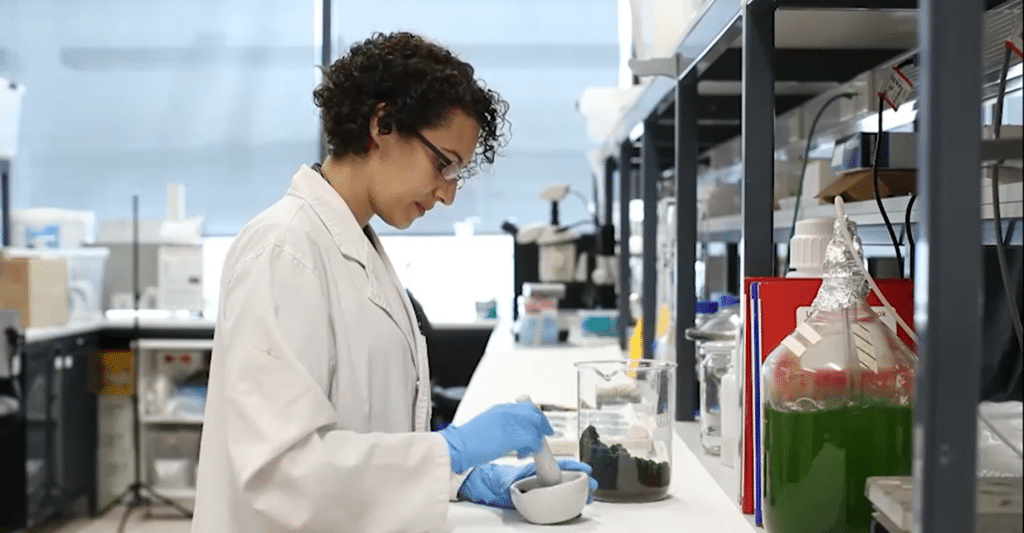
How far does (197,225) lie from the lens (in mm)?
5102

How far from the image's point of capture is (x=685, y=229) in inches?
80.0

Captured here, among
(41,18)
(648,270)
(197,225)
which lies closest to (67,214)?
(197,225)

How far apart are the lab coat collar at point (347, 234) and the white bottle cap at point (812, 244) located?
0.60 metres

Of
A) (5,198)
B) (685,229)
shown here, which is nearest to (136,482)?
(5,198)

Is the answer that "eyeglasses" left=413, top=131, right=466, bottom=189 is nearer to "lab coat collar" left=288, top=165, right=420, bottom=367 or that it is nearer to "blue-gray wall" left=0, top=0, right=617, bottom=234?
"lab coat collar" left=288, top=165, right=420, bottom=367

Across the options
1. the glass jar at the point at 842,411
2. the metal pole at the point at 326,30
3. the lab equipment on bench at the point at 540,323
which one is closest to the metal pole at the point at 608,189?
the lab equipment on bench at the point at 540,323

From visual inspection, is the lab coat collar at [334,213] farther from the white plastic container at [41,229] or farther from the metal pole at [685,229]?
the white plastic container at [41,229]

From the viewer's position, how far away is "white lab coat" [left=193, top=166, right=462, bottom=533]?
123 cm

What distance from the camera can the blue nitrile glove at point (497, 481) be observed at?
1445 mm

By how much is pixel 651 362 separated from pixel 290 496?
597 mm

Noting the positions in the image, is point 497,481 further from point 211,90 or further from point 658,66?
point 211,90

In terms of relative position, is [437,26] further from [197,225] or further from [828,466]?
[828,466]

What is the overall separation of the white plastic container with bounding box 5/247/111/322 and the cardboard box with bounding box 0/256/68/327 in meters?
0.16

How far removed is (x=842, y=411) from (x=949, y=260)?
0.44 metres
